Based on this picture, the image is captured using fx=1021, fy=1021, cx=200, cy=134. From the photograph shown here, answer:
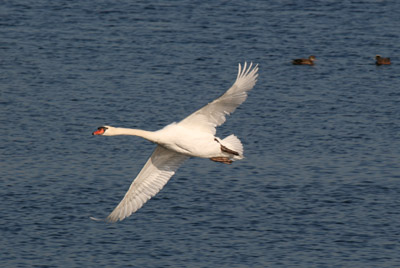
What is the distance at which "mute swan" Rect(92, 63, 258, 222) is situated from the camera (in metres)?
17.4

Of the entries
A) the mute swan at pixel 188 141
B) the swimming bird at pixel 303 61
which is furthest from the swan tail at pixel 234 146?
the swimming bird at pixel 303 61

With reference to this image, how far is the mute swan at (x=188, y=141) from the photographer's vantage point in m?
17.4

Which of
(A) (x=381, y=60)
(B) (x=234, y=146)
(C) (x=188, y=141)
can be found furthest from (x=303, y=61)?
(C) (x=188, y=141)

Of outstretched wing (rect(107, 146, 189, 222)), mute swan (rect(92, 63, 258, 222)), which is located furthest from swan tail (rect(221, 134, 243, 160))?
outstretched wing (rect(107, 146, 189, 222))

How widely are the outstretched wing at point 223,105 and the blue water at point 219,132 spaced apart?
5100mm

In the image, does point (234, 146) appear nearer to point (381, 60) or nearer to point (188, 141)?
point (188, 141)

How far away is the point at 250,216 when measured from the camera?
24.3 meters

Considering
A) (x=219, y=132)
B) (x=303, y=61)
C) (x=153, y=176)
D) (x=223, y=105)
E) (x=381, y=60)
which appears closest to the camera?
(x=223, y=105)

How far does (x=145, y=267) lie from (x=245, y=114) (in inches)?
380

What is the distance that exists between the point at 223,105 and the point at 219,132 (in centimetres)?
1199

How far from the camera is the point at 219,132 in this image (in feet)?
96.9

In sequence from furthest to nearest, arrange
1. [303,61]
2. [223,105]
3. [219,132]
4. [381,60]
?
1. [381,60]
2. [303,61]
3. [219,132]
4. [223,105]

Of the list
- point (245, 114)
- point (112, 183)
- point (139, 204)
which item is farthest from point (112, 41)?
point (139, 204)

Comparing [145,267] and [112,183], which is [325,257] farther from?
[112,183]
